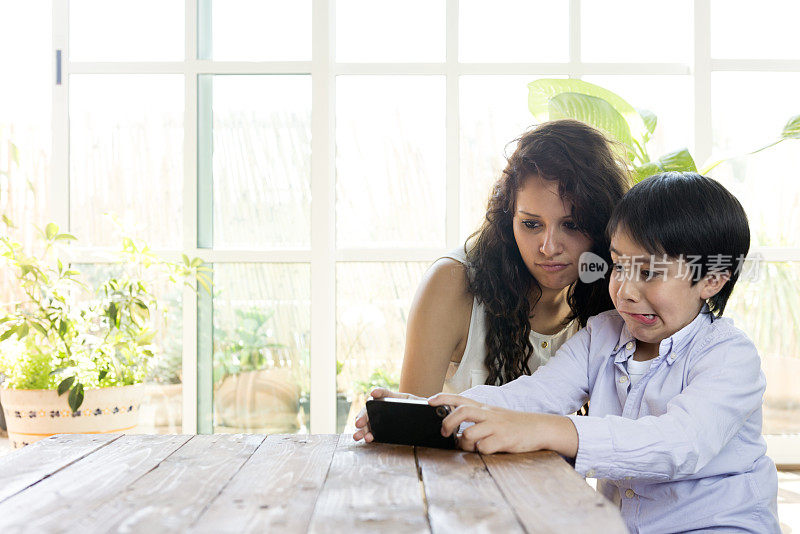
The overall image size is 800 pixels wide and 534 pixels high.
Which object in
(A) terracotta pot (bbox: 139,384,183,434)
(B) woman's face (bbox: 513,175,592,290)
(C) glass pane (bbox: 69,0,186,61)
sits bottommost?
(A) terracotta pot (bbox: 139,384,183,434)

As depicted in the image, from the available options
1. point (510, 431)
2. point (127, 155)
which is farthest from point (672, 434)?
point (127, 155)

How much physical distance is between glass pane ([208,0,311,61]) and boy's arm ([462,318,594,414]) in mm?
2124

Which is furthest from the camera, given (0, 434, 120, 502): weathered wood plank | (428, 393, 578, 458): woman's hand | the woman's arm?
the woman's arm

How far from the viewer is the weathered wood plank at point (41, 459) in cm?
97

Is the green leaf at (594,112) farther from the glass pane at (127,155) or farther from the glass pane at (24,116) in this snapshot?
the glass pane at (24,116)

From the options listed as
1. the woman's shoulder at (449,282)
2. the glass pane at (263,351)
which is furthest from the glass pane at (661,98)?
the woman's shoulder at (449,282)

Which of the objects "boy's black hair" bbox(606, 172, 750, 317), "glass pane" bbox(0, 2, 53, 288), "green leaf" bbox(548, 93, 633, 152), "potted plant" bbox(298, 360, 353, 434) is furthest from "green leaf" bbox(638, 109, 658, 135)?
"glass pane" bbox(0, 2, 53, 288)

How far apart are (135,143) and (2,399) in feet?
4.01

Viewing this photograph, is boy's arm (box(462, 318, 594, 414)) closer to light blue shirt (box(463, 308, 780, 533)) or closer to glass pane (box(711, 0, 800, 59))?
light blue shirt (box(463, 308, 780, 533))

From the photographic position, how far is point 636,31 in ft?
10.8

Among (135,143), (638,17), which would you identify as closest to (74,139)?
(135,143)

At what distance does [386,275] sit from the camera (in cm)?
323

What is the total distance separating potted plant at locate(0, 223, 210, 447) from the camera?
2.48 meters

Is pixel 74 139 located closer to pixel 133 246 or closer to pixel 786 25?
pixel 133 246
